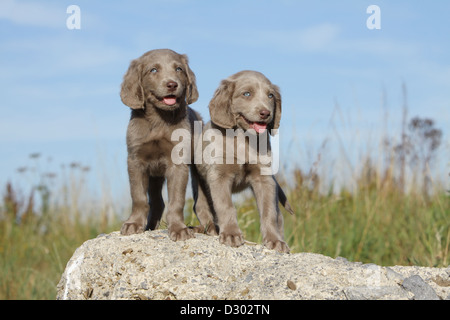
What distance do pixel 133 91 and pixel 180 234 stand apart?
55.3 inches

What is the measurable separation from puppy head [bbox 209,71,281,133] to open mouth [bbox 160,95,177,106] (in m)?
0.33

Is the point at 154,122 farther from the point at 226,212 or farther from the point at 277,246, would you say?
the point at 277,246

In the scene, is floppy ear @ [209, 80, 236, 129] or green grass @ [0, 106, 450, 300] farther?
green grass @ [0, 106, 450, 300]

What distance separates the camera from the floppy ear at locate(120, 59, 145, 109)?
16.5 ft

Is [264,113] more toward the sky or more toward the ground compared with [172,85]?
more toward the ground

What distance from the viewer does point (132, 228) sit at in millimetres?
4859

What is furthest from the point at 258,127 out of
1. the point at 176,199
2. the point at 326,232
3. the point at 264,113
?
the point at 326,232

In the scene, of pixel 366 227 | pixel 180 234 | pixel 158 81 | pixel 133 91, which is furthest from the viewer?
pixel 366 227

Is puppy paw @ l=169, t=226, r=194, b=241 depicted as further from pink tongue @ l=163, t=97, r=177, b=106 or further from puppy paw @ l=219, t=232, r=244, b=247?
pink tongue @ l=163, t=97, r=177, b=106

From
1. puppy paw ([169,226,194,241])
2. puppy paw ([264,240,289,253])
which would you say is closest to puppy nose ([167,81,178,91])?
puppy paw ([169,226,194,241])

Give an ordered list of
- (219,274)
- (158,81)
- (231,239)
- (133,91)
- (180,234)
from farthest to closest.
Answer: (133,91) < (158,81) < (180,234) < (231,239) < (219,274)

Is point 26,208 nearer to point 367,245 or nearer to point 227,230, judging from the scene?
point 367,245

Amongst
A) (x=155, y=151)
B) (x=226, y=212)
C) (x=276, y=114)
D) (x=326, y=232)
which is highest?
(x=276, y=114)
